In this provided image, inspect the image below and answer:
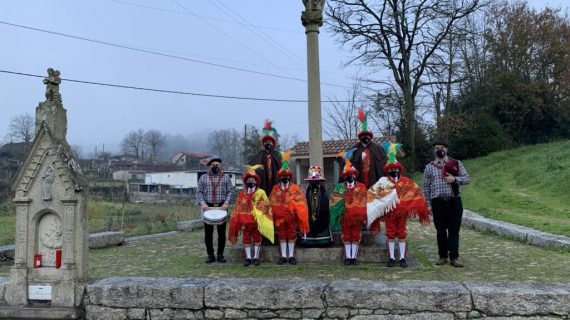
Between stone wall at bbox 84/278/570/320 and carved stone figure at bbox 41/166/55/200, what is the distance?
3.96 ft

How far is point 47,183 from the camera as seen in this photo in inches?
201

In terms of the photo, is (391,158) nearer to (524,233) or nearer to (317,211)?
(317,211)

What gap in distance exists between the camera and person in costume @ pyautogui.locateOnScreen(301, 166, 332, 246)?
23.6 feet

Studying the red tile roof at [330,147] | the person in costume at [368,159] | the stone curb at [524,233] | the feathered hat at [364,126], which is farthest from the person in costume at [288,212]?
the red tile roof at [330,147]

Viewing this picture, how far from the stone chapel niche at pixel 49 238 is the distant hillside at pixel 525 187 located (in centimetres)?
946

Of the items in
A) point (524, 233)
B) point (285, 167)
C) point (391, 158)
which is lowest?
point (524, 233)

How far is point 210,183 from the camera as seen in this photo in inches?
293

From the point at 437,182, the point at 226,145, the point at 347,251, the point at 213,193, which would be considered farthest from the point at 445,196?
the point at 226,145

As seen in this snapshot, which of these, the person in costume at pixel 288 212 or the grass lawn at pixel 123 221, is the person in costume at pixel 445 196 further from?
the grass lawn at pixel 123 221

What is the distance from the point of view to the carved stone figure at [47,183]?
509 centimetres

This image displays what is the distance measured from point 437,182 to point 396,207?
75 centimetres

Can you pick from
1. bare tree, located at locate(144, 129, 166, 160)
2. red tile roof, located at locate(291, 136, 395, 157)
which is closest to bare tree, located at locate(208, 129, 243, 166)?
bare tree, located at locate(144, 129, 166, 160)

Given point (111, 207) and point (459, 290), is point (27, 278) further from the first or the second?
point (111, 207)

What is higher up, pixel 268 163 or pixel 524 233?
pixel 268 163
